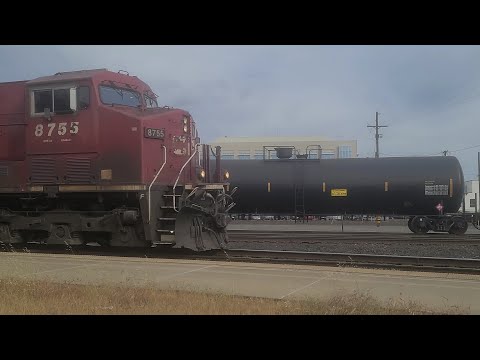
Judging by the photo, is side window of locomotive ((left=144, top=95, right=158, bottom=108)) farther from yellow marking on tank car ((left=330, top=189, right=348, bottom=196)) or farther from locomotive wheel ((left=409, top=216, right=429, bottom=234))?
locomotive wheel ((left=409, top=216, right=429, bottom=234))

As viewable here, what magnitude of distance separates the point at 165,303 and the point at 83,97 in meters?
6.38

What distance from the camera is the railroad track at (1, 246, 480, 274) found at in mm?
9531

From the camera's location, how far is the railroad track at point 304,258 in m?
9.53

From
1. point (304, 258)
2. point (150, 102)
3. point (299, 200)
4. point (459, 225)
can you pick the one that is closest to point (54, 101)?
point (150, 102)

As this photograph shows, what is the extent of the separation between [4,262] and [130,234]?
2566 mm

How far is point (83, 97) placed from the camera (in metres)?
10.6

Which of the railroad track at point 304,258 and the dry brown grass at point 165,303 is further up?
the dry brown grass at point 165,303

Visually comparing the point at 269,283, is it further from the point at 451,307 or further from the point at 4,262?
the point at 4,262

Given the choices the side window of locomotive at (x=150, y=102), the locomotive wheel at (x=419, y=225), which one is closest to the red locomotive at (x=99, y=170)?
the side window of locomotive at (x=150, y=102)

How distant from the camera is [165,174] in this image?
11031 mm

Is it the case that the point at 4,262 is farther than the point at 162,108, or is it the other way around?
the point at 162,108

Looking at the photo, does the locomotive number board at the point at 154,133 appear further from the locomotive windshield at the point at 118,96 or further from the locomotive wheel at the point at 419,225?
the locomotive wheel at the point at 419,225

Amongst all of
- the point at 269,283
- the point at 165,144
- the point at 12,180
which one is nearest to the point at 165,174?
the point at 165,144

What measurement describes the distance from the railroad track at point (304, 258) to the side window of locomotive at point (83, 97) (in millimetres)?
3471
